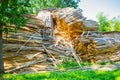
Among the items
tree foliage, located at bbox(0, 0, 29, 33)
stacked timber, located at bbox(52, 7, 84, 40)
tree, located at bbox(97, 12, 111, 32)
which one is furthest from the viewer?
tree, located at bbox(97, 12, 111, 32)

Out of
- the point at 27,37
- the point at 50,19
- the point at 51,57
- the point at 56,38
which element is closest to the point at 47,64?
the point at 51,57

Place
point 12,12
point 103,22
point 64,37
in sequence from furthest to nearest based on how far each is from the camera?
point 103,22 → point 64,37 → point 12,12

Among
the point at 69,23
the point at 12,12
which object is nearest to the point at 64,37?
the point at 69,23

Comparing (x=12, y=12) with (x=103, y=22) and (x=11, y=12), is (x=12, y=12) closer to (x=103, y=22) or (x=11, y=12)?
(x=11, y=12)

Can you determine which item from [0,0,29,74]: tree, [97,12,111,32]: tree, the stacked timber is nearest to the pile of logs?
the stacked timber

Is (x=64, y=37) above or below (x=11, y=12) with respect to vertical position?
below

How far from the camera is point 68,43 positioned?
18.2 m

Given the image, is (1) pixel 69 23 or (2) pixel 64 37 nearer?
(1) pixel 69 23

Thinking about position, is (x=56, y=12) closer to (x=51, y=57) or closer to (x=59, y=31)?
(x=59, y=31)

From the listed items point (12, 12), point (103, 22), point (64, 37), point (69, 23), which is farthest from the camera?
point (103, 22)

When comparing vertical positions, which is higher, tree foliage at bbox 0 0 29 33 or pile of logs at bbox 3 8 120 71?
tree foliage at bbox 0 0 29 33

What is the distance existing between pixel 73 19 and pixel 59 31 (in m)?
1.45

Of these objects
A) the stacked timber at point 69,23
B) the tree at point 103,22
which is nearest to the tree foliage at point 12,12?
the stacked timber at point 69,23

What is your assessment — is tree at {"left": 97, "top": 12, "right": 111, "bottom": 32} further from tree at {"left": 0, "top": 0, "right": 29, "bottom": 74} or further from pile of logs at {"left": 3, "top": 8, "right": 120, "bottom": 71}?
tree at {"left": 0, "top": 0, "right": 29, "bottom": 74}
